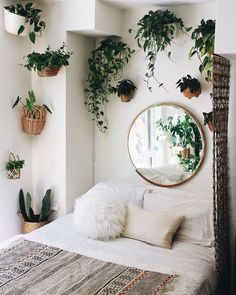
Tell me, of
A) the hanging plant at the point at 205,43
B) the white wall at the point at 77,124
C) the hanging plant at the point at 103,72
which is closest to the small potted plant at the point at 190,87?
the hanging plant at the point at 205,43

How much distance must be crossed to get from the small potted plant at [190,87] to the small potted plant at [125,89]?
1.63ft

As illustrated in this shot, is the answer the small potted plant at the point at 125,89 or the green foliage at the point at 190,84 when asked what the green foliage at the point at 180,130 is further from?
the small potted plant at the point at 125,89

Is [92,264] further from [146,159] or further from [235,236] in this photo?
[146,159]

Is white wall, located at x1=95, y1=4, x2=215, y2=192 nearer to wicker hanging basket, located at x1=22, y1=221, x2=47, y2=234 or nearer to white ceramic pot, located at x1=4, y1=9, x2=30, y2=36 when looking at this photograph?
wicker hanging basket, located at x1=22, y1=221, x2=47, y2=234

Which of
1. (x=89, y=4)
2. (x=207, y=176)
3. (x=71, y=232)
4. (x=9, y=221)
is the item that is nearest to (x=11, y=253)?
(x=71, y=232)

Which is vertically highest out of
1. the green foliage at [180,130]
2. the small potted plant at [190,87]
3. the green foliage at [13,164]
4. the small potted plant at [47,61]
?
the small potted plant at [47,61]

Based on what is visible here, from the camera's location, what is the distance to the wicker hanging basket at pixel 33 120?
3865mm

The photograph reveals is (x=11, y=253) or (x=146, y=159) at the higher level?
(x=146, y=159)

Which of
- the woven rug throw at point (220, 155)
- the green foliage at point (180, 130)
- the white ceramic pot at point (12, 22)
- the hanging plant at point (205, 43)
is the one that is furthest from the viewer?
the green foliage at point (180, 130)

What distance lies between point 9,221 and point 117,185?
3.44ft

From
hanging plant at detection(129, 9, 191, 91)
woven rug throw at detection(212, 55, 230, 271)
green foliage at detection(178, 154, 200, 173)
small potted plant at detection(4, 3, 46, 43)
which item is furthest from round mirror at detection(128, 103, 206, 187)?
small potted plant at detection(4, 3, 46, 43)

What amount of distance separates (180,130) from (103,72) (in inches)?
36.4

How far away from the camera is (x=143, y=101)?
13.1 ft

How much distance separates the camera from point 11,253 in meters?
3.00
